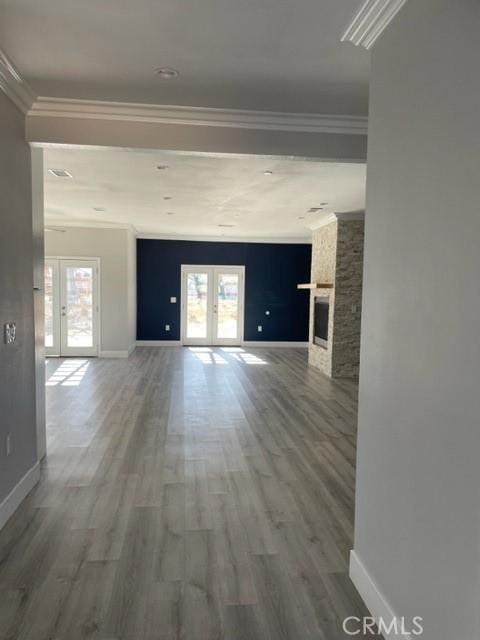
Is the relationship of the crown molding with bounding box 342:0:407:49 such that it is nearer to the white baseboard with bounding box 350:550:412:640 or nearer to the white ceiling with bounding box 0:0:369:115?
the white ceiling with bounding box 0:0:369:115

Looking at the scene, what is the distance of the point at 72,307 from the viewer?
351 inches

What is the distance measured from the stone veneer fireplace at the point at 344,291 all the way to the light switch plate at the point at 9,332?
5574 millimetres

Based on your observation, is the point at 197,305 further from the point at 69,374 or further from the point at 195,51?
the point at 195,51

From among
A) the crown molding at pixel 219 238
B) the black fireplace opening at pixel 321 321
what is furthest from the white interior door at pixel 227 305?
the black fireplace opening at pixel 321 321

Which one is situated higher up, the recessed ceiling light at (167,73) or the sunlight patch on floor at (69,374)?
the recessed ceiling light at (167,73)

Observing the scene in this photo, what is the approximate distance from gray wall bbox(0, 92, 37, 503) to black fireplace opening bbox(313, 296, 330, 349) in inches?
224

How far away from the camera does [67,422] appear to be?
4.77 metres

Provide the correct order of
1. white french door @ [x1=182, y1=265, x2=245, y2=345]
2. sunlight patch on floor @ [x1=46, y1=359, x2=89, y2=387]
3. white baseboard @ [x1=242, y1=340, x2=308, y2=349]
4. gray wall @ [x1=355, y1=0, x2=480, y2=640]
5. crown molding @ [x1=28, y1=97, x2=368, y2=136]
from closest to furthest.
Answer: gray wall @ [x1=355, y1=0, x2=480, y2=640] → crown molding @ [x1=28, y1=97, x2=368, y2=136] → sunlight patch on floor @ [x1=46, y1=359, x2=89, y2=387] → white french door @ [x1=182, y1=265, x2=245, y2=345] → white baseboard @ [x1=242, y1=340, x2=308, y2=349]

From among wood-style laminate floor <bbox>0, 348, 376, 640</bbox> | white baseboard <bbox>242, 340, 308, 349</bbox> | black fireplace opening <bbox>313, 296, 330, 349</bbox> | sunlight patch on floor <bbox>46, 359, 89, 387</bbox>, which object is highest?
black fireplace opening <bbox>313, 296, 330, 349</bbox>

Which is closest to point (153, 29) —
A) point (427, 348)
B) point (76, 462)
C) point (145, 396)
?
point (427, 348)

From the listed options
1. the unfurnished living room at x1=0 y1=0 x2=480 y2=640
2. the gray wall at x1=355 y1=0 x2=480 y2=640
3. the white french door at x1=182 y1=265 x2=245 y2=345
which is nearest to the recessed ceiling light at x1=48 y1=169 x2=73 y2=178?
the unfurnished living room at x1=0 y1=0 x2=480 y2=640

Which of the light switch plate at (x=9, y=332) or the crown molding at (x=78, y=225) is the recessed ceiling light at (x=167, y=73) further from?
the crown molding at (x=78, y=225)

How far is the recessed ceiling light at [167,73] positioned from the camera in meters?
2.47

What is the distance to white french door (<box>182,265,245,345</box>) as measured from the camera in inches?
424
